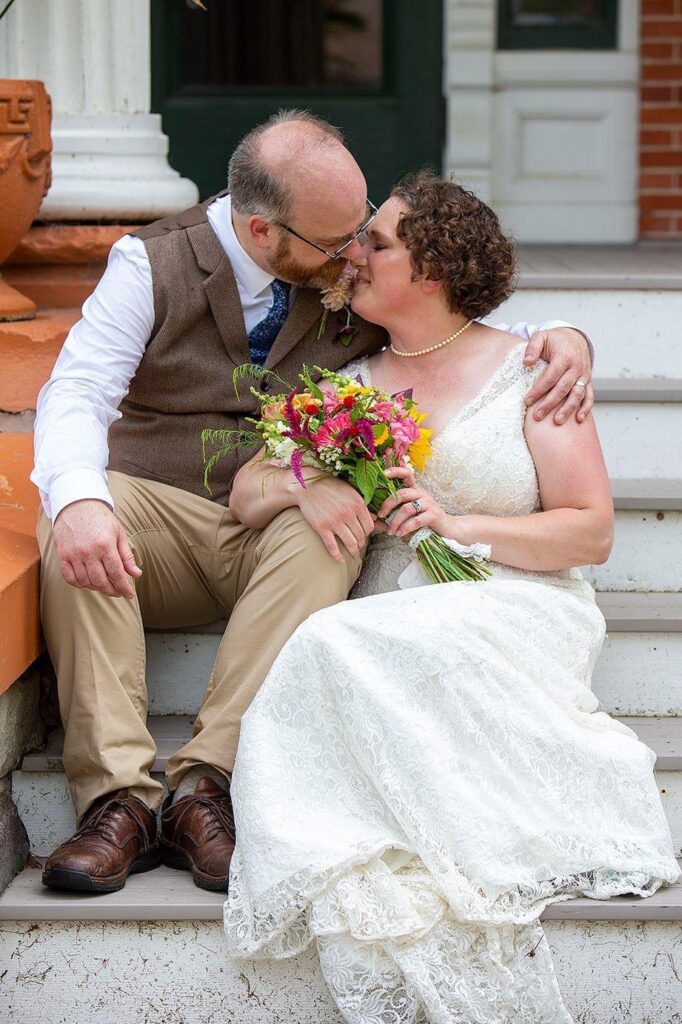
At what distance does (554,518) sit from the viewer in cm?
256

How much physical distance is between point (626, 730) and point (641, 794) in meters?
0.17

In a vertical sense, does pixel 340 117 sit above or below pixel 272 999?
above

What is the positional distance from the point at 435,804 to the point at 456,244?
113cm

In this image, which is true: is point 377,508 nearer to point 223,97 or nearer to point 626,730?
point 626,730

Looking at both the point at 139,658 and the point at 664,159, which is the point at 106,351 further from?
the point at 664,159

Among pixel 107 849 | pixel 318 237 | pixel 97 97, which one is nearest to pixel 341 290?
pixel 318 237

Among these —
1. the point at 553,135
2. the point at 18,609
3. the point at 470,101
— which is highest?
the point at 470,101

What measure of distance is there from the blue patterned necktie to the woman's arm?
1.81ft

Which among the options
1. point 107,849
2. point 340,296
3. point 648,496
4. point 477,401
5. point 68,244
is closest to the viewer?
point 107,849

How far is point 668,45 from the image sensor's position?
5.73m

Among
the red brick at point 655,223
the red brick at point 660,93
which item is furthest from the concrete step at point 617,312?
the red brick at point 660,93

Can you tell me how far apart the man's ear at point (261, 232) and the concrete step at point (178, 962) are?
133cm

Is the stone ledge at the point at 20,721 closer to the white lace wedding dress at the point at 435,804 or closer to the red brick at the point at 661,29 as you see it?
the white lace wedding dress at the point at 435,804

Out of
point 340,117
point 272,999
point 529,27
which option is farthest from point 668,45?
point 272,999
